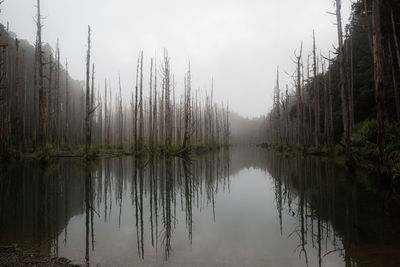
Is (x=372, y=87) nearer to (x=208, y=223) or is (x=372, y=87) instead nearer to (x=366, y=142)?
(x=366, y=142)

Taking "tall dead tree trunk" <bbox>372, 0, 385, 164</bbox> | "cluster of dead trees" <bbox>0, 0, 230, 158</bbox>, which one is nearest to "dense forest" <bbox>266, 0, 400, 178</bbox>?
"tall dead tree trunk" <bbox>372, 0, 385, 164</bbox>

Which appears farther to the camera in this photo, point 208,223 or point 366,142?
point 366,142

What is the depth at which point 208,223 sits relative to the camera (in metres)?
4.21

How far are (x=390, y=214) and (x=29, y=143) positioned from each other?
27.2 metres

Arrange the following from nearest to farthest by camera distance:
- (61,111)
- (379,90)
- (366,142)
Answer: (379,90) → (366,142) → (61,111)

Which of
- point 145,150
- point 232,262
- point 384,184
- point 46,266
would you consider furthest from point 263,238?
point 145,150

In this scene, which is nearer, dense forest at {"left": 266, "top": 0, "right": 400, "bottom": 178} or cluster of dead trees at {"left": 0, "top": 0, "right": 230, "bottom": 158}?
dense forest at {"left": 266, "top": 0, "right": 400, "bottom": 178}

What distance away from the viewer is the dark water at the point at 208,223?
2.95 meters

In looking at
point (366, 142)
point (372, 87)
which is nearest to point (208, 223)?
point (366, 142)

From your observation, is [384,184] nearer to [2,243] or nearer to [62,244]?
[62,244]

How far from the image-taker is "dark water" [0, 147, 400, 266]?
9.69ft

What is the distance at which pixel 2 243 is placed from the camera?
3332 millimetres

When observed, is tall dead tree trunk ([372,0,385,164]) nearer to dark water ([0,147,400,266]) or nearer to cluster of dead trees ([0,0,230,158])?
dark water ([0,147,400,266])

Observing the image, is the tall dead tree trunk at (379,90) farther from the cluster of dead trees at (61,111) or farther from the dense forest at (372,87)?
the cluster of dead trees at (61,111)
